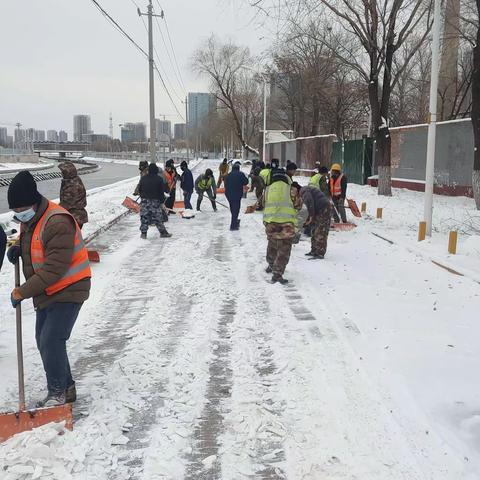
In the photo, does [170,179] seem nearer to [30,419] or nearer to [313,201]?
[313,201]

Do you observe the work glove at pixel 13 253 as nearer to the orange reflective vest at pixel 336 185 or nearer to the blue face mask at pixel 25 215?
the blue face mask at pixel 25 215

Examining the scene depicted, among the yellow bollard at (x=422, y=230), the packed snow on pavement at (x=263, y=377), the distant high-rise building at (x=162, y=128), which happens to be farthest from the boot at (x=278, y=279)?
the distant high-rise building at (x=162, y=128)

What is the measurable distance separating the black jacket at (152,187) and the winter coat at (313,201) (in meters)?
3.83

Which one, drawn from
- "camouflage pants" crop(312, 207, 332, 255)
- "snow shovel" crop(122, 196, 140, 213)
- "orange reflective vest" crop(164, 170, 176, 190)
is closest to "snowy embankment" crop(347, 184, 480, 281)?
"camouflage pants" crop(312, 207, 332, 255)

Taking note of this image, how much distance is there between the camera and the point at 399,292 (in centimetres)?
734

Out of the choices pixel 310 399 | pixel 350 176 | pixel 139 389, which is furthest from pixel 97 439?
pixel 350 176

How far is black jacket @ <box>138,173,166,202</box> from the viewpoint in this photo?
11719 mm

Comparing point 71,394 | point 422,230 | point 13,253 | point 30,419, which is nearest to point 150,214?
point 422,230

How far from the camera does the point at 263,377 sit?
15.0ft

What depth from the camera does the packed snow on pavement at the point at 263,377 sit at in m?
3.34

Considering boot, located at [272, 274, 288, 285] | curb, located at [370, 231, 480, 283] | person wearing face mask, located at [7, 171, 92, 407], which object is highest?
person wearing face mask, located at [7, 171, 92, 407]

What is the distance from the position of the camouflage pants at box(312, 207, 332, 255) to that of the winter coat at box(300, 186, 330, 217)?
93mm

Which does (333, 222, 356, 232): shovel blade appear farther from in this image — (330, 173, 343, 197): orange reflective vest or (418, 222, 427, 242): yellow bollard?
(418, 222, 427, 242): yellow bollard

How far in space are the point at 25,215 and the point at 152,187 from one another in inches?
325
